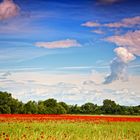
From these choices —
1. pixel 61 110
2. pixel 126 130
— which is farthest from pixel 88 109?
pixel 126 130

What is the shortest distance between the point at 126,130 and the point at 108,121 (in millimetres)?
4457

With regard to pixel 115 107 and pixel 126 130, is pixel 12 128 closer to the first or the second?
pixel 126 130

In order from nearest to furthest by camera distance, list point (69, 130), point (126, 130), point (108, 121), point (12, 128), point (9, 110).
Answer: point (12, 128) < point (69, 130) < point (126, 130) < point (108, 121) < point (9, 110)

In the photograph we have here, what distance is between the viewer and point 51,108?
155 ft

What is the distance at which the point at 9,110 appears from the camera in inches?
1651

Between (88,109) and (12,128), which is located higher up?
(88,109)

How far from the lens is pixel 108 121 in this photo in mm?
26562

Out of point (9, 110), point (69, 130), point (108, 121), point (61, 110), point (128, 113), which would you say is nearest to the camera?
point (69, 130)

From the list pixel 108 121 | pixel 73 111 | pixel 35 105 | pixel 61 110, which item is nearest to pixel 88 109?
pixel 73 111

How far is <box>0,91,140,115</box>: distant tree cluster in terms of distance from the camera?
140 feet

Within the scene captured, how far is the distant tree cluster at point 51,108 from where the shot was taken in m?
42.6

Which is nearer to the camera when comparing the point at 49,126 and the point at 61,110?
the point at 49,126

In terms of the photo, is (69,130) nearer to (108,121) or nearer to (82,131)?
(82,131)

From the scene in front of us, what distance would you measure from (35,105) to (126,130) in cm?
2206
